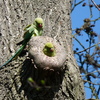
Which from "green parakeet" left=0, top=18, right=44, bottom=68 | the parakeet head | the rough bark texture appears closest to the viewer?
the rough bark texture

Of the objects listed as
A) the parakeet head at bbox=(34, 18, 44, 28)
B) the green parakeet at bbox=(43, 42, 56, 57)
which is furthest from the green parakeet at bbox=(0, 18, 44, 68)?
the green parakeet at bbox=(43, 42, 56, 57)

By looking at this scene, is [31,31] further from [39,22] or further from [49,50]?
[49,50]

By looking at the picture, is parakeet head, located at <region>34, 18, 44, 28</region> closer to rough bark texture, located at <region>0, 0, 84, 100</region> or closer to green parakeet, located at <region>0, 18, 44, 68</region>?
green parakeet, located at <region>0, 18, 44, 68</region>

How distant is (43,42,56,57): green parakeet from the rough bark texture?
0.15 m

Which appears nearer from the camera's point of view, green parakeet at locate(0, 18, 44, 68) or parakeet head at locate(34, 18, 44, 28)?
green parakeet at locate(0, 18, 44, 68)

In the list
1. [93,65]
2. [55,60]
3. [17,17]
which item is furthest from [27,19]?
[93,65]

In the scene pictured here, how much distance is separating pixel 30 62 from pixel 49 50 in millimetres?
198

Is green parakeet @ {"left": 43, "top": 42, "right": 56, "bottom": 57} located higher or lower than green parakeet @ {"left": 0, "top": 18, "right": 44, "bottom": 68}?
lower

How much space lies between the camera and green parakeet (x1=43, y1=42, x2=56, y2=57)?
2397 mm

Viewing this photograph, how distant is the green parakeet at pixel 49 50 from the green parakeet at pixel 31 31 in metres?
0.23

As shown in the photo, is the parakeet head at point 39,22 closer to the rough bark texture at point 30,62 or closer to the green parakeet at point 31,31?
the green parakeet at point 31,31

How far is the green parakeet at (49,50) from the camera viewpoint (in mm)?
2397

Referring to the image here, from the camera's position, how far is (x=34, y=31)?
8.86 feet

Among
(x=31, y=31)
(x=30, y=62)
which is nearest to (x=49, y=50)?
(x=30, y=62)
